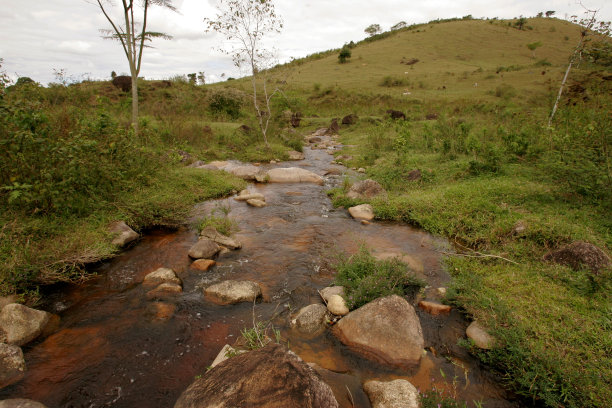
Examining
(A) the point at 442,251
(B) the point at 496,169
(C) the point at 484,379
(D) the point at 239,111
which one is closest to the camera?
(C) the point at 484,379

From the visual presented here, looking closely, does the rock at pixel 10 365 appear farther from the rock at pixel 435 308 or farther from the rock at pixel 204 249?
the rock at pixel 435 308

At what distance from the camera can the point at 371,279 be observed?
4.68 metres

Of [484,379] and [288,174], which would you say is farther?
[288,174]

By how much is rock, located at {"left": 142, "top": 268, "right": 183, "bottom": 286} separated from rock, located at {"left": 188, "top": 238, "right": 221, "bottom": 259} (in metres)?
0.73

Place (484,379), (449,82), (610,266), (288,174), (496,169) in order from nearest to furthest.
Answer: (484,379) < (610,266) < (496,169) < (288,174) < (449,82)

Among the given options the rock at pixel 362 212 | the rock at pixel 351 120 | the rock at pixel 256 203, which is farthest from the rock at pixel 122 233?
the rock at pixel 351 120

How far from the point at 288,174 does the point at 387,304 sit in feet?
26.6

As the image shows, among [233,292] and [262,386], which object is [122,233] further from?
[262,386]

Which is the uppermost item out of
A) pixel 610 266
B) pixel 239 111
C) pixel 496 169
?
pixel 239 111

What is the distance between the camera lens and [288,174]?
1173cm

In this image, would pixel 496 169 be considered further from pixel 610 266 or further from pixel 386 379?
pixel 386 379

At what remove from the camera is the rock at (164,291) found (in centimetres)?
487

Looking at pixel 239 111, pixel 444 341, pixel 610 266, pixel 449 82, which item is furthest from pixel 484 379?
pixel 449 82

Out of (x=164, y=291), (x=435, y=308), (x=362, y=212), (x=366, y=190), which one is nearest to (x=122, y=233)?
(x=164, y=291)
